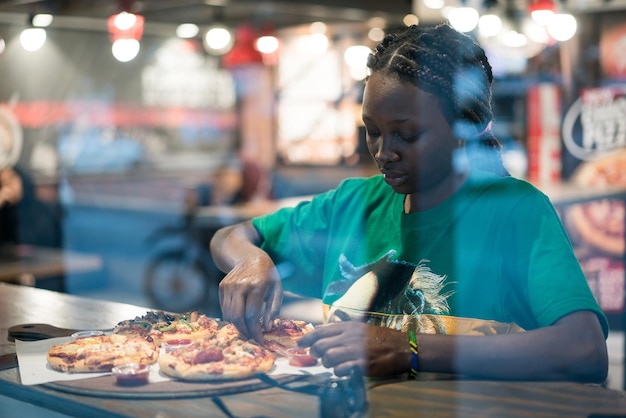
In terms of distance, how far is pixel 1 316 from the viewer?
6.07ft

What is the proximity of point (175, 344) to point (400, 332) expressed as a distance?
1.37ft

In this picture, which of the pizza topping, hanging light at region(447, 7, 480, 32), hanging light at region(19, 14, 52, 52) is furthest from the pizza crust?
hanging light at region(19, 14, 52, 52)

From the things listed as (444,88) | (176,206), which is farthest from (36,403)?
(176,206)

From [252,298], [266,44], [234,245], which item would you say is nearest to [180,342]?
[252,298]

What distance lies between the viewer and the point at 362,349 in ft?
4.03

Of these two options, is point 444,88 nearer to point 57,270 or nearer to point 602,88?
point 57,270

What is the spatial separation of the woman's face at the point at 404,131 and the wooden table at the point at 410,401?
1.25 feet

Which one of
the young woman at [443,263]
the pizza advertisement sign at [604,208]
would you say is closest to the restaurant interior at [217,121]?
the pizza advertisement sign at [604,208]

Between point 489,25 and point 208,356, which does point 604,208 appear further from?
point 208,356

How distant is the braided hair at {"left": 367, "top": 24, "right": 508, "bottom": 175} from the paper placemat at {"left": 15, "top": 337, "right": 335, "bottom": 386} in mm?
517

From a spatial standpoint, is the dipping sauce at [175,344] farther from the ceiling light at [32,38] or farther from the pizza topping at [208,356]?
the ceiling light at [32,38]

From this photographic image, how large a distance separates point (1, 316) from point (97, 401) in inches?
30.4

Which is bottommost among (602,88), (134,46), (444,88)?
(444,88)

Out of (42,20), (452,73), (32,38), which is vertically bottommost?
(452,73)
